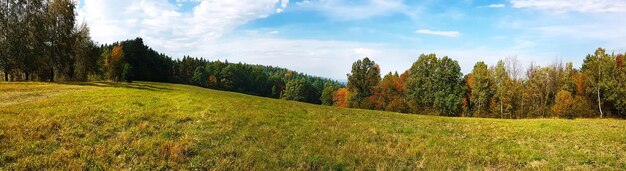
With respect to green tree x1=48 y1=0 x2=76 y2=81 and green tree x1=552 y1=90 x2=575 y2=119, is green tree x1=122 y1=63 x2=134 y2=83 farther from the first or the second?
green tree x1=552 y1=90 x2=575 y2=119

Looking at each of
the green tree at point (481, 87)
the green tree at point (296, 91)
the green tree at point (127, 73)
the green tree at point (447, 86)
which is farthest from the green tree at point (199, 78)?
the green tree at point (481, 87)

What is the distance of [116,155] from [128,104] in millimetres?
14428

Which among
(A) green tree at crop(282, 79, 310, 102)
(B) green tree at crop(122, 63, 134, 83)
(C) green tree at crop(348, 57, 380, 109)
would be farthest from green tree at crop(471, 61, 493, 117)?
(A) green tree at crop(282, 79, 310, 102)

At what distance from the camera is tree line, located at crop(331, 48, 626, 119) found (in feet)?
207

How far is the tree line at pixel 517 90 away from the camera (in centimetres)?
A: 6316

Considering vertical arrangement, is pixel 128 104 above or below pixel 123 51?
below

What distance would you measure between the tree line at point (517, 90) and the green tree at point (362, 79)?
22.8 ft

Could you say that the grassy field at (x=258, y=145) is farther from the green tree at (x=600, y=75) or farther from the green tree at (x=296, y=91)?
the green tree at (x=296, y=91)

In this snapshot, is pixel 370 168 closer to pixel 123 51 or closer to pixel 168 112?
pixel 168 112

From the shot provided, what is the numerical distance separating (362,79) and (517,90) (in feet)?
115

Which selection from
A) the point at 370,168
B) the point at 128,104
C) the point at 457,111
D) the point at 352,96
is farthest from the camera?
the point at 352,96

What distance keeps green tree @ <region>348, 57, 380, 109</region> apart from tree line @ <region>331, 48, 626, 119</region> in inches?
274

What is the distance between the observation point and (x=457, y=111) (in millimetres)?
77062

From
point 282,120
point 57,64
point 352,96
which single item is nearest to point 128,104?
point 282,120
